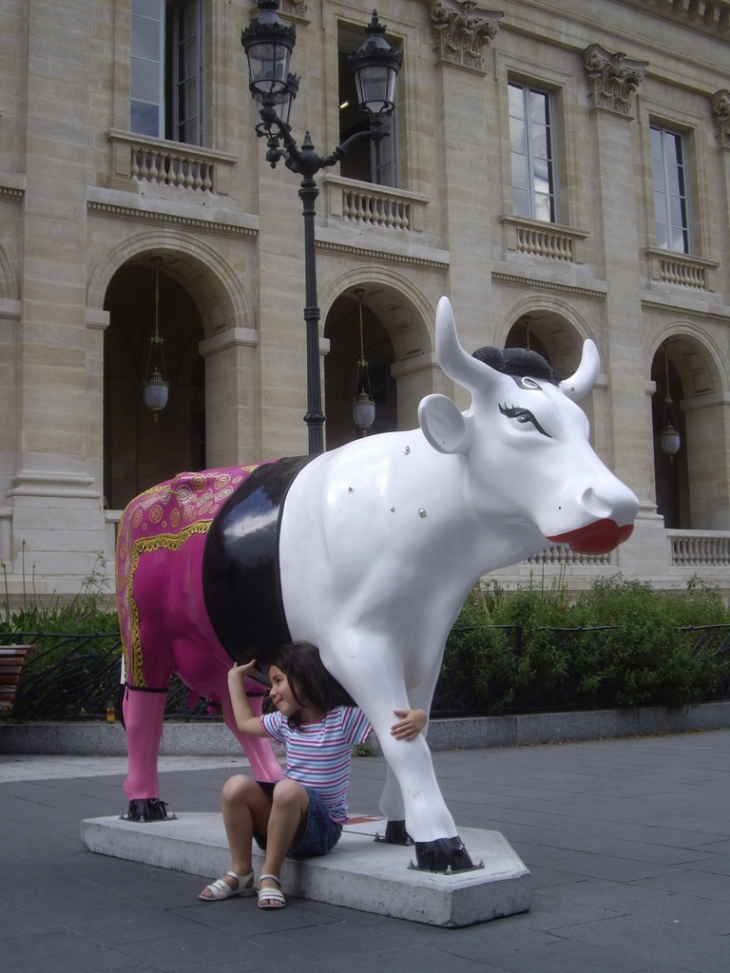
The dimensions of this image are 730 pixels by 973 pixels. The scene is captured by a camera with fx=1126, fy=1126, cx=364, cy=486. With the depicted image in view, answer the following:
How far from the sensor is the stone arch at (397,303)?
792 inches

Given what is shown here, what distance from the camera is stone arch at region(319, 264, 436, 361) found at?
2012cm

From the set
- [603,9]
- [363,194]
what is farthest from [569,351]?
[603,9]

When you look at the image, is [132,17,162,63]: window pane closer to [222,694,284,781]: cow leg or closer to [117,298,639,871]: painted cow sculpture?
[117,298,639,871]: painted cow sculpture

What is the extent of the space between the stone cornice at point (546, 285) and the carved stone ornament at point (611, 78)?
4.05 m

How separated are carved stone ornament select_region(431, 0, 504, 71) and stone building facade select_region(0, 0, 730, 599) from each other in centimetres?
5

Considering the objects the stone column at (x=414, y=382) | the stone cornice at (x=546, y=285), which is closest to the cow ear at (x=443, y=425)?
the stone column at (x=414, y=382)

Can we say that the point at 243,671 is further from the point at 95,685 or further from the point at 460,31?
the point at 460,31

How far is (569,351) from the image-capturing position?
76.9 ft

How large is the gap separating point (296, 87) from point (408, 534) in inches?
293

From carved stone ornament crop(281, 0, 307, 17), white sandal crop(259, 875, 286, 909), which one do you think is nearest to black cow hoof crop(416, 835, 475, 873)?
white sandal crop(259, 875, 286, 909)

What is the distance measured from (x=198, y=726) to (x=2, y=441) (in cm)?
742

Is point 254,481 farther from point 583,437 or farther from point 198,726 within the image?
point 198,726

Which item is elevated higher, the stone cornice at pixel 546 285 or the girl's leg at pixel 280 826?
the stone cornice at pixel 546 285

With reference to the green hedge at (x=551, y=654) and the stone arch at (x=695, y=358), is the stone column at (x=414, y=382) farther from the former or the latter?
the green hedge at (x=551, y=654)
